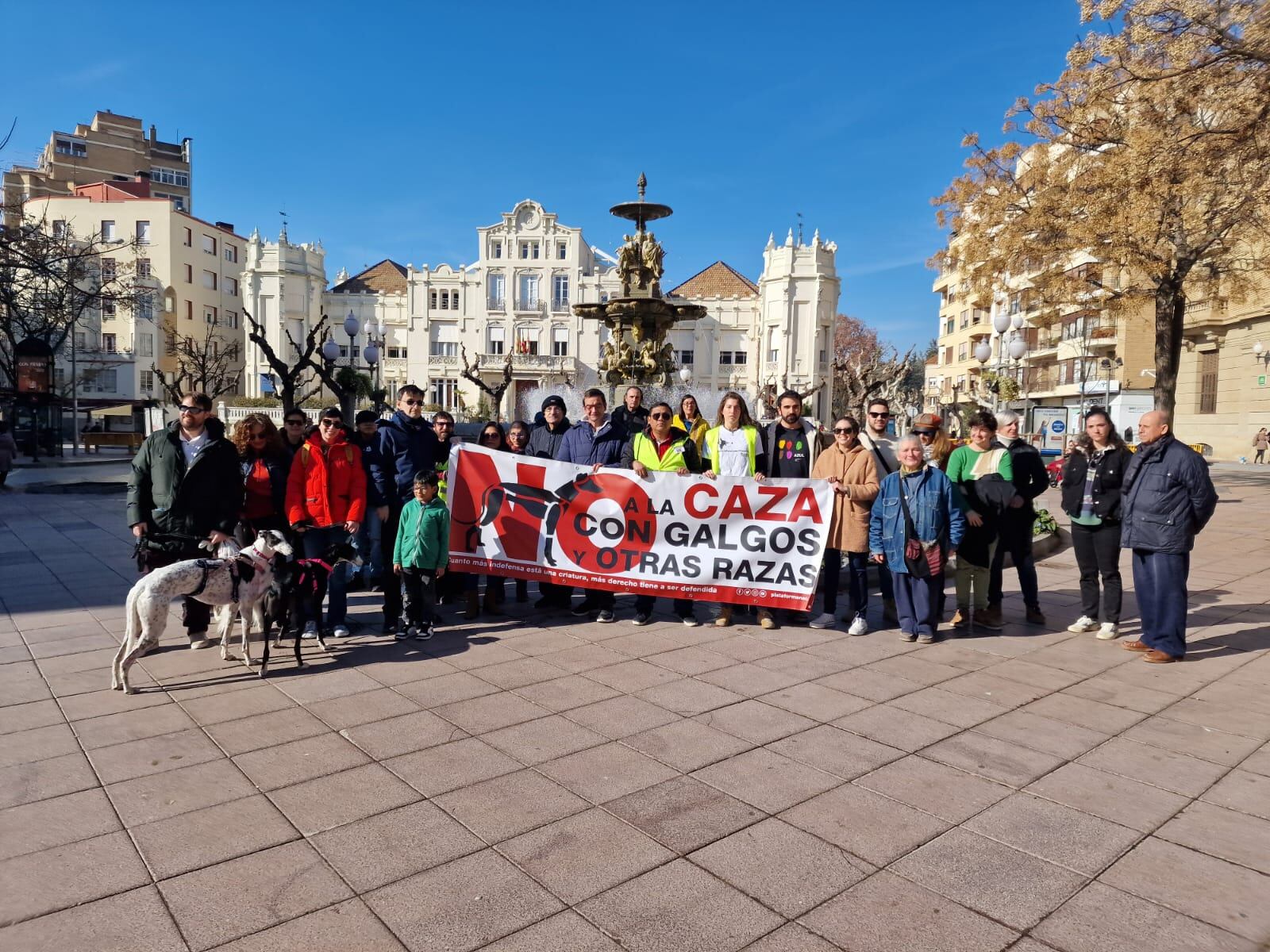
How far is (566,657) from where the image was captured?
19.7 ft

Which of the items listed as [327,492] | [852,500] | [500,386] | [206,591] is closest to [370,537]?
[327,492]

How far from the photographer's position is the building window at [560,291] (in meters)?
66.6

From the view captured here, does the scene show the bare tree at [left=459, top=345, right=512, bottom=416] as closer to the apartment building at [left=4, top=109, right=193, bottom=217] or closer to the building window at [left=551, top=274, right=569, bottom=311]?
the building window at [left=551, top=274, right=569, bottom=311]

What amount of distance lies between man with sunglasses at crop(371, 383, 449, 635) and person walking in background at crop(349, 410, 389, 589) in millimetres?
21

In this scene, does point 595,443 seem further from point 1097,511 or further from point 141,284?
point 141,284

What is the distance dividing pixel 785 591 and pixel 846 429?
1.47m

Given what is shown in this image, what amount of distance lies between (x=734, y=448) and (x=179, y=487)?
439cm

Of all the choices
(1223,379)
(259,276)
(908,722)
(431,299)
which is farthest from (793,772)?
(259,276)

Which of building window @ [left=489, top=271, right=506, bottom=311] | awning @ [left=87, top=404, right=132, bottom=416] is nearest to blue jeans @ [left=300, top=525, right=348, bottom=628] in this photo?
awning @ [left=87, top=404, right=132, bottom=416]

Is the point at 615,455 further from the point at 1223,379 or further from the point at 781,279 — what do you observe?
the point at 781,279

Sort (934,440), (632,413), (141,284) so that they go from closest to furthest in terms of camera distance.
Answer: (934,440) < (632,413) < (141,284)

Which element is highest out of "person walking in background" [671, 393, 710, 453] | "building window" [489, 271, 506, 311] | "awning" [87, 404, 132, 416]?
"building window" [489, 271, 506, 311]

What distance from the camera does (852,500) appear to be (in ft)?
22.2

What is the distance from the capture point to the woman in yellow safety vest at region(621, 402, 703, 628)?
277 inches
